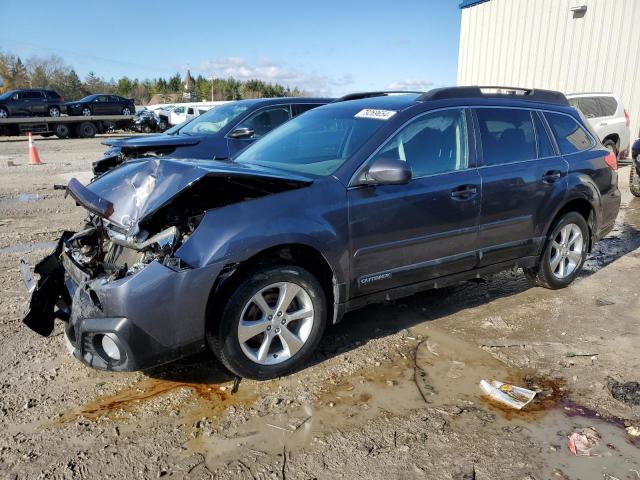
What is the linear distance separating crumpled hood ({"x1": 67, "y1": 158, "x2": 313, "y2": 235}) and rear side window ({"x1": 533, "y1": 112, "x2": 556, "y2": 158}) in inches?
96.4

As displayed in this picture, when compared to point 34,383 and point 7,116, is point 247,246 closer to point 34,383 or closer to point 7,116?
point 34,383

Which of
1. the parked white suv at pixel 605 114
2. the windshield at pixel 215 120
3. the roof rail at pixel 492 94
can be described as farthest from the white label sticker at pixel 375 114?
the parked white suv at pixel 605 114

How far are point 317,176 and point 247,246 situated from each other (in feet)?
2.56

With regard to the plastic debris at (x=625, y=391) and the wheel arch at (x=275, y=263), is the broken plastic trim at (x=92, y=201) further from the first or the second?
the plastic debris at (x=625, y=391)

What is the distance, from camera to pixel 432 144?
13.2 feet

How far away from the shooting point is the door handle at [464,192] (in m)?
4.00

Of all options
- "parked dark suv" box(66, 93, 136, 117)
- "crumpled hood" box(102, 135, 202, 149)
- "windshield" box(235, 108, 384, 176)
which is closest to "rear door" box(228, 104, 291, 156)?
"crumpled hood" box(102, 135, 202, 149)

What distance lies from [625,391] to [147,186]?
131 inches

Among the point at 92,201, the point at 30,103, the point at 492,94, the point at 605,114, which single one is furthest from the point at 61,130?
the point at 492,94

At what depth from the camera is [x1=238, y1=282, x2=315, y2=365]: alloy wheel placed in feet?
10.6

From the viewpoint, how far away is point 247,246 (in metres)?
3.08

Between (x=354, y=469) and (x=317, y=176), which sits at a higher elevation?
(x=317, y=176)

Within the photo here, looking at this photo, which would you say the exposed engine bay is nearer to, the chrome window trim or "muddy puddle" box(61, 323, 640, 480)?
the chrome window trim

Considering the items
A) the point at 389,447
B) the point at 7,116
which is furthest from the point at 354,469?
the point at 7,116
